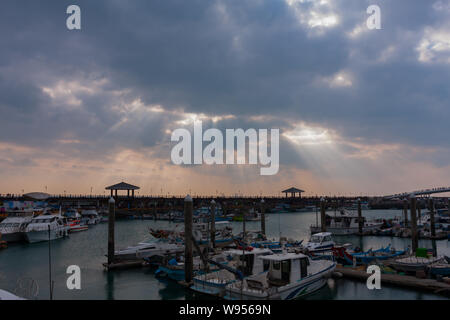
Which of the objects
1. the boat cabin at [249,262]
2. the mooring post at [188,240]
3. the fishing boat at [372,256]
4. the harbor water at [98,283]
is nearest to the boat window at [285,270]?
the boat cabin at [249,262]

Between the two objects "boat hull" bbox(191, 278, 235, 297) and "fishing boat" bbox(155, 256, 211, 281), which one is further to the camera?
"fishing boat" bbox(155, 256, 211, 281)

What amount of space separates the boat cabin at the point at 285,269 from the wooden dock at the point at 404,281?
19.2ft

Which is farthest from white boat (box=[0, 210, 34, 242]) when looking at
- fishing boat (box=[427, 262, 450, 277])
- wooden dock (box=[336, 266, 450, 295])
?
fishing boat (box=[427, 262, 450, 277])

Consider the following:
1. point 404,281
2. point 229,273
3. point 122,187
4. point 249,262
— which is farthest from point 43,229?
point 122,187

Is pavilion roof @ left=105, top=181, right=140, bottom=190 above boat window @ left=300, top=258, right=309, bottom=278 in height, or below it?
above

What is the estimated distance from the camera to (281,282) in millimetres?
19906

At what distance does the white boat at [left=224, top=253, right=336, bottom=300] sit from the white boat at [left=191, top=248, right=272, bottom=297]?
1.01m

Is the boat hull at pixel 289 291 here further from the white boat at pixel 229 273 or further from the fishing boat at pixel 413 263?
the fishing boat at pixel 413 263

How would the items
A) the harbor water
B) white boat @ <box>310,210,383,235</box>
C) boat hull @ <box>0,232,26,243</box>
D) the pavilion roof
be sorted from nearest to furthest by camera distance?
the harbor water → boat hull @ <box>0,232,26,243</box> → white boat @ <box>310,210,383,235</box> → the pavilion roof

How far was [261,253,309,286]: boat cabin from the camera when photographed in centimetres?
1998

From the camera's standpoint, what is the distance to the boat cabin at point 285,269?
65.6ft

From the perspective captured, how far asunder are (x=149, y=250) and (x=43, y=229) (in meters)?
26.2

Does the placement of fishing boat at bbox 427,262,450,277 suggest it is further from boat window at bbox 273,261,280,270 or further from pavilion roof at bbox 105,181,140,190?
pavilion roof at bbox 105,181,140,190
